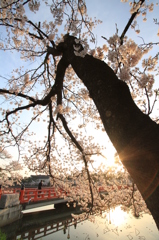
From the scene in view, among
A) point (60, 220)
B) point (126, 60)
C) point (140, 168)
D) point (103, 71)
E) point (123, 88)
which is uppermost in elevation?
point (126, 60)

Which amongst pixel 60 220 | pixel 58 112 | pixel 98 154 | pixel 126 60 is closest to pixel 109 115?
pixel 126 60

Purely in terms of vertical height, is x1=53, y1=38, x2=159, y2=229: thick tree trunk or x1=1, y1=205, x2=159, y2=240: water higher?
x1=53, y1=38, x2=159, y2=229: thick tree trunk

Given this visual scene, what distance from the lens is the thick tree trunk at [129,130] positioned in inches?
30.5

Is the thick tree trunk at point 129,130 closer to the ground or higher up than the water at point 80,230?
higher up

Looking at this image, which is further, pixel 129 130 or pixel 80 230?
pixel 80 230

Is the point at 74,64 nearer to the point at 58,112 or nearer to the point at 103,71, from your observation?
the point at 103,71

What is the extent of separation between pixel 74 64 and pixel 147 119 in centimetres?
123

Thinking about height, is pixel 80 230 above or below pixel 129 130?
below

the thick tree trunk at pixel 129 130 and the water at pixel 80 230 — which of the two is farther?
the water at pixel 80 230

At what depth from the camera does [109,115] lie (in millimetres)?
1109

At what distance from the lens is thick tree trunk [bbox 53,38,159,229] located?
0.77 m

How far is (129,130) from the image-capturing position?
3.06 ft

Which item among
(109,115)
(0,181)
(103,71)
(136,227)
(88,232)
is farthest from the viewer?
(0,181)

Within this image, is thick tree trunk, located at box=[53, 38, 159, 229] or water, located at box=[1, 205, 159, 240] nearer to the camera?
thick tree trunk, located at box=[53, 38, 159, 229]
